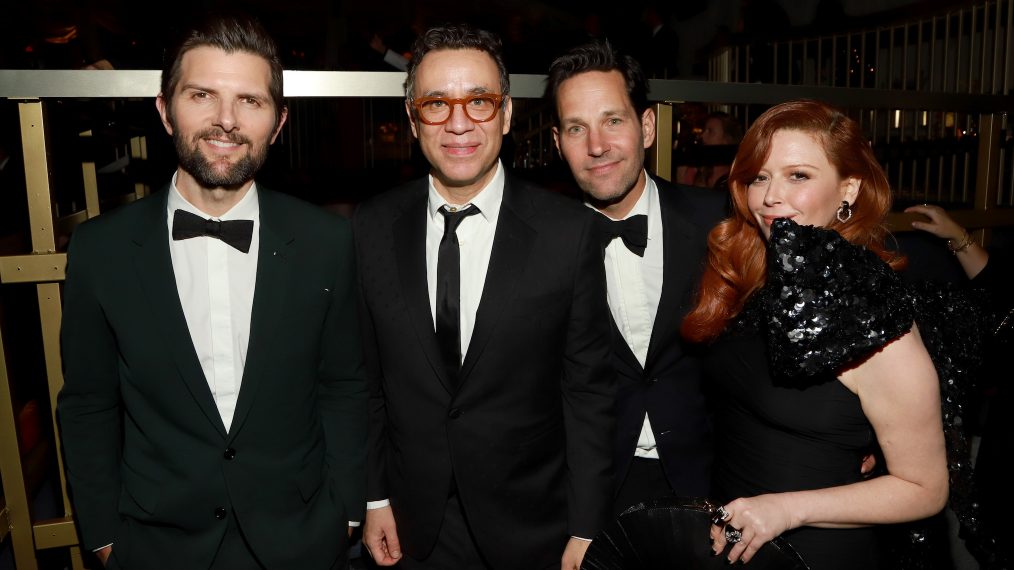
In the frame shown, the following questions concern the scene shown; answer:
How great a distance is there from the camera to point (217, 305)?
175cm

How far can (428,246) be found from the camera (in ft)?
6.49

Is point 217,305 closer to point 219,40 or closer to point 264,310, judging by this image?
point 264,310

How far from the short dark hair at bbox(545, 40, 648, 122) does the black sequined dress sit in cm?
83

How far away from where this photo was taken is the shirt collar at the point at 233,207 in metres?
1.81

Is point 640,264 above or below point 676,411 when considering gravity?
above

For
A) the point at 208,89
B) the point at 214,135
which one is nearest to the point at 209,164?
the point at 214,135

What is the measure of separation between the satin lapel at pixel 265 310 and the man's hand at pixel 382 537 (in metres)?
0.50

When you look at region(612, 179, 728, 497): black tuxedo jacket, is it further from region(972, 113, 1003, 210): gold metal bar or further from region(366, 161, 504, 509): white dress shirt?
region(972, 113, 1003, 210): gold metal bar

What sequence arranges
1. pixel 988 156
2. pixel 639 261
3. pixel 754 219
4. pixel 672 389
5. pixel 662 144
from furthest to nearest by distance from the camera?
1. pixel 988 156
2. pixel 662 144
3. pixel 639 261
4. pixel 672 389
5. pixel 754 219

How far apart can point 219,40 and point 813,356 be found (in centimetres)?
161

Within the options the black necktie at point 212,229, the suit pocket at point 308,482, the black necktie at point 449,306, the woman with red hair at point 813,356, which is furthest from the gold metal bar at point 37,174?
the woman with red hair at point 813,356

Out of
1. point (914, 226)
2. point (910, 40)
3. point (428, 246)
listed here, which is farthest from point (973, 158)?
point (428, 246)

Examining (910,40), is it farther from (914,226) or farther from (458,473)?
(458,473)

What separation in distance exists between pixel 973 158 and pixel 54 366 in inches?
334
